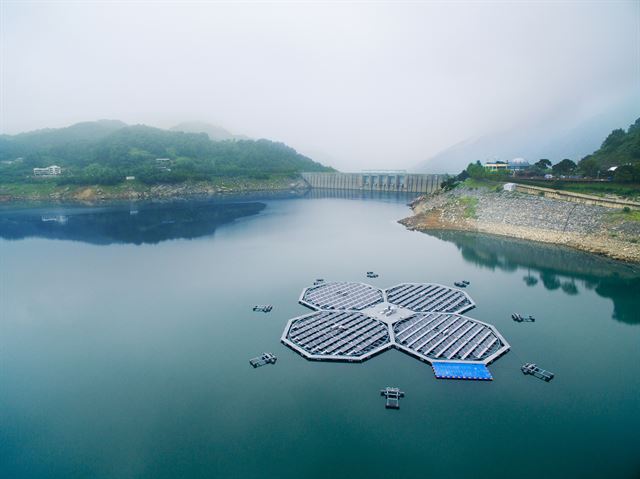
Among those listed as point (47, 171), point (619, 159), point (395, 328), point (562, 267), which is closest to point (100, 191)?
point (47, 171)

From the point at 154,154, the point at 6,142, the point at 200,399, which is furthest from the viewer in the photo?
the point at 6,142

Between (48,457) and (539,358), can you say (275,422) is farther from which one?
(539,358)

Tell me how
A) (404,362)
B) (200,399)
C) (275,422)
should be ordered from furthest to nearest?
(404,362)
(200,399)
(275,422)

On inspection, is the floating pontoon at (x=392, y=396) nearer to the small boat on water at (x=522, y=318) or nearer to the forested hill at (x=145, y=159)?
the small boat on water at (x=522, y=318)

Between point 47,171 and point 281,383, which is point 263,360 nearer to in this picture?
point 281,383

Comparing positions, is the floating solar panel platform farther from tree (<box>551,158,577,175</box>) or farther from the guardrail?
tree (<box>551,158,577,175</box>)

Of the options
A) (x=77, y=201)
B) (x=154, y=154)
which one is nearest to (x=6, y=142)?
(x=154, y=154)
